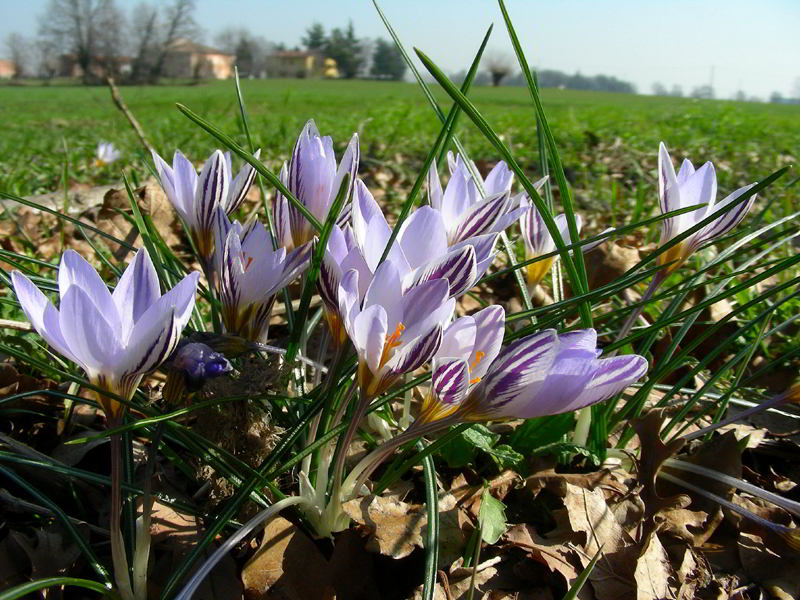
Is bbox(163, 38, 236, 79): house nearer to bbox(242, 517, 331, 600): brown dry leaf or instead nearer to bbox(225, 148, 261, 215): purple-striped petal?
bbox(225, 148, 261, 215): purple-striped petal

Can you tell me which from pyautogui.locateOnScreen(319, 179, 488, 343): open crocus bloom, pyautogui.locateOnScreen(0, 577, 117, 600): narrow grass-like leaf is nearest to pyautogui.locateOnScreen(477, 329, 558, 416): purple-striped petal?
pyautogui.locateOnScreen(319, 179, 488, 343): open crocus bloom

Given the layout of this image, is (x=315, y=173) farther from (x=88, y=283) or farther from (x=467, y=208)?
(x=88, y=283)

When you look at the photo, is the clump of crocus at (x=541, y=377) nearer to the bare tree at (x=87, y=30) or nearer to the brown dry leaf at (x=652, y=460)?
the brown dry leaf at (x=652, y=460)

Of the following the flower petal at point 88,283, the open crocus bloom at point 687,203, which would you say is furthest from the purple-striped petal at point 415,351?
the open crocus bloom at point 687,203

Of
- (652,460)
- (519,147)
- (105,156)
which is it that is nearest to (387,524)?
(652,460)

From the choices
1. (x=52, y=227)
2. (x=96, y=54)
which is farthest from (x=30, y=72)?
(x=52, y=227)

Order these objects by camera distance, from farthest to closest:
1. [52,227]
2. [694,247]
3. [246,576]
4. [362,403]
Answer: [52,227]
[694,247]
[246,576]
[362,403]

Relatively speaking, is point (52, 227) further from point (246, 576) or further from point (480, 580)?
point (480, 580)
